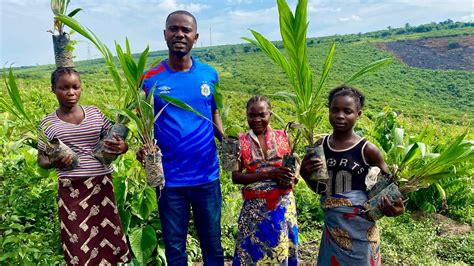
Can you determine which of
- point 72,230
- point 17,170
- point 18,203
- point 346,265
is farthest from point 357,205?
point 17,170

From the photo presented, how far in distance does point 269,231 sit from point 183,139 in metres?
0.65

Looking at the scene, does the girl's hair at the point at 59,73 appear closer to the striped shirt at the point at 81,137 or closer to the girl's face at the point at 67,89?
the girl's face at the point at 67,89

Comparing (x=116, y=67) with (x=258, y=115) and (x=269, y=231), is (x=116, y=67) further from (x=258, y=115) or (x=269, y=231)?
(x=269, y=231)

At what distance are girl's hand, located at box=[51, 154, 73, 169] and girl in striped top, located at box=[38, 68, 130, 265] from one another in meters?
0.02

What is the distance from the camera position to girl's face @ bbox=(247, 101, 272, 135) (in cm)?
196

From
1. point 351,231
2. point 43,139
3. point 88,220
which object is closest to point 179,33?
point 43,139

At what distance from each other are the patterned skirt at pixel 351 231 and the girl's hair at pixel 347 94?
1.40 ft

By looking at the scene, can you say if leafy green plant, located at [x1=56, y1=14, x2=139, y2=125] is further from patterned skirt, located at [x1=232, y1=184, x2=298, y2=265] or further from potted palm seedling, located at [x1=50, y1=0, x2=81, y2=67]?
patterned skirt, located at [x1=232, y1=184, x2=298, y2=265]

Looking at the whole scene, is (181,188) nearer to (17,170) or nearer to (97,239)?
(97,239)

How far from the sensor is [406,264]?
9.82 ft

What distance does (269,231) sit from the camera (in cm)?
203

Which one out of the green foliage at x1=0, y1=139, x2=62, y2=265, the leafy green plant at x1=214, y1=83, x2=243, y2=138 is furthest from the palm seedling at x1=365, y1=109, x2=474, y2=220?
the green foliage at x1=0, y1=139, x2=62, y2=265

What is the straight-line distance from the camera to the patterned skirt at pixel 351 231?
6.01 ft

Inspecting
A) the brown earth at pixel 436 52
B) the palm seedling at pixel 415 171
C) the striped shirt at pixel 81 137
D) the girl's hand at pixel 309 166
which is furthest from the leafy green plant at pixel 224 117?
the brown earth at pixel 436 52
